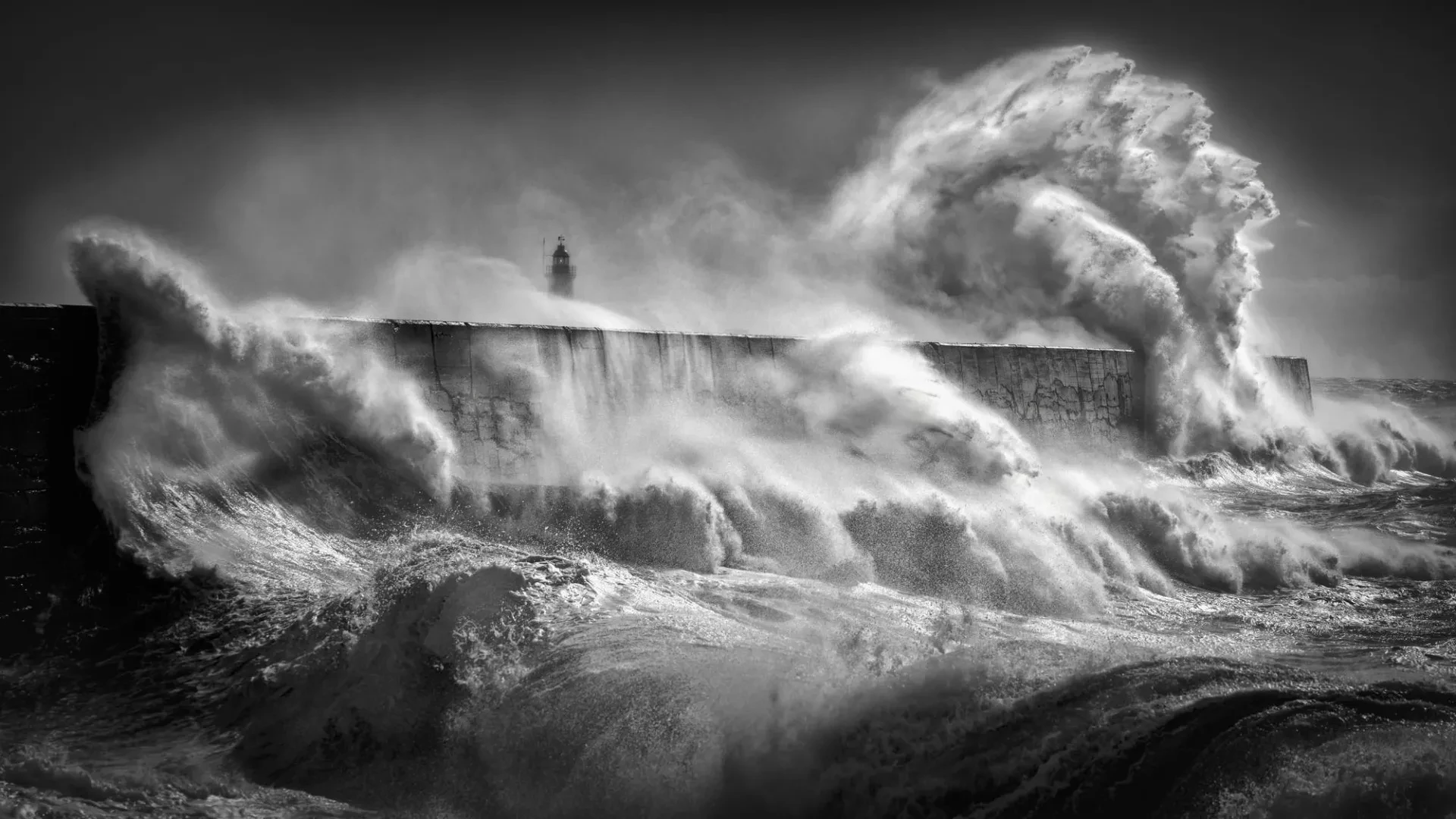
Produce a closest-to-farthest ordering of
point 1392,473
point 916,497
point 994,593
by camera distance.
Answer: point 994,593, point 916,497, point 1392,473

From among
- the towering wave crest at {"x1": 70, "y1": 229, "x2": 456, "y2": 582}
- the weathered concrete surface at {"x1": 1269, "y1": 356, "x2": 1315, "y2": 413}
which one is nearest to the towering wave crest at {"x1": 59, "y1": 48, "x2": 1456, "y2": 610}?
the towering wave crest at {"x1": 70, "y1": 229, "x2": 456, "y2": 582}

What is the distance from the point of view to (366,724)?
5.11 metres

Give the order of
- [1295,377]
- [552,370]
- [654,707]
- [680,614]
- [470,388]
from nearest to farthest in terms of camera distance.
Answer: [654,707], [680,614], [470,388], [552,370], [1295,377]

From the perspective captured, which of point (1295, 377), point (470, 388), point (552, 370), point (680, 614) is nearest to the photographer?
point (680, 614)

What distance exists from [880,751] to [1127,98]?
17.1 m

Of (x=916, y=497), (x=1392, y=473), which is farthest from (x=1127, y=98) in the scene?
(x=916, y=497)

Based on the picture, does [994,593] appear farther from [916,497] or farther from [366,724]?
[366,724]

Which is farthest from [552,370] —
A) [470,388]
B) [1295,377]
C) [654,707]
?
[1295,377]

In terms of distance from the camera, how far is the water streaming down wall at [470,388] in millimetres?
6184

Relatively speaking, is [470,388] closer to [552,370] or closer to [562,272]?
[552,370]

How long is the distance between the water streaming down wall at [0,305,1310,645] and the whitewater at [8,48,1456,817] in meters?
0.10

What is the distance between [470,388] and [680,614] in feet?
9.73

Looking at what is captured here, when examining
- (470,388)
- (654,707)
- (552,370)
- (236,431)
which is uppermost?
(552,370)

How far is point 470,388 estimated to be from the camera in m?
8.53
